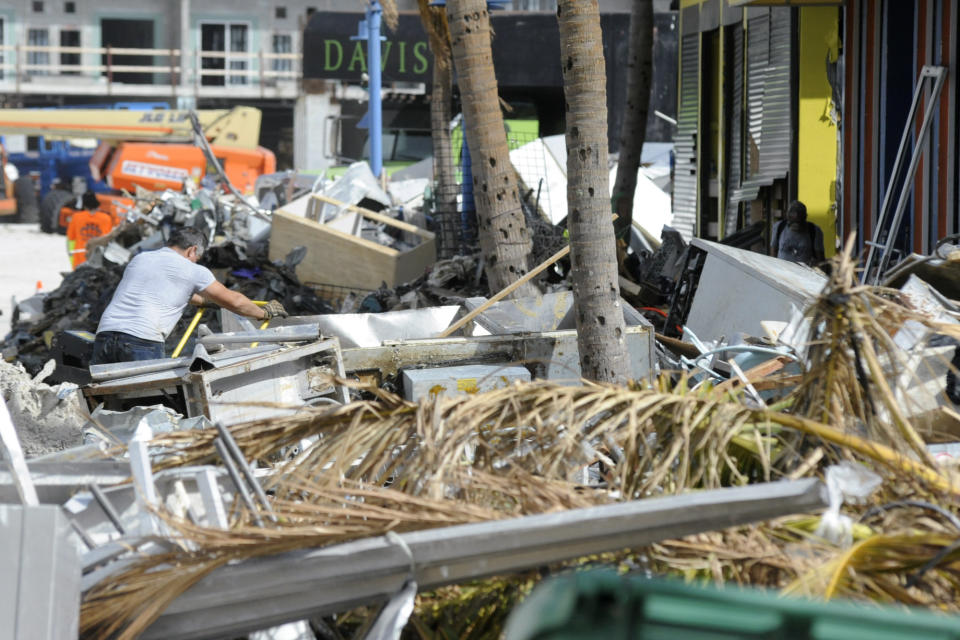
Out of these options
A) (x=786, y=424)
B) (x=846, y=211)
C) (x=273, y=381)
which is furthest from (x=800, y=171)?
(x=786, y=424)

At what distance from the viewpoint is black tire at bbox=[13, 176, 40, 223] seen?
31.0 meters

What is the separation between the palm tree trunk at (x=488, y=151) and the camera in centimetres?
809

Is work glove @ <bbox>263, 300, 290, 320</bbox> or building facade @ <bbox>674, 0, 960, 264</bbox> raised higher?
building facade @ <bbox>674, 0, 960, 264</bbox>

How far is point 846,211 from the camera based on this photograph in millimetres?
10422

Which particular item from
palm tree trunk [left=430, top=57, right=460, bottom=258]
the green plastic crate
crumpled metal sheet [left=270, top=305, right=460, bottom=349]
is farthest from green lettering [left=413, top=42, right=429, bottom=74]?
the green plastic crate

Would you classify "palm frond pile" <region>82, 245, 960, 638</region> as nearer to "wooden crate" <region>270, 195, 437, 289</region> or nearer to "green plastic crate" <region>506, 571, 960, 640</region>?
"green plastic crate" <region>506, 571, 960, 640</region>

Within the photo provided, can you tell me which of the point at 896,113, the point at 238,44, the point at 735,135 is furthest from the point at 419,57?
the point at 896,113

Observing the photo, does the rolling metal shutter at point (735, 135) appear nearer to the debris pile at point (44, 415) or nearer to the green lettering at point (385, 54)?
the debris pile at point (44, 415)

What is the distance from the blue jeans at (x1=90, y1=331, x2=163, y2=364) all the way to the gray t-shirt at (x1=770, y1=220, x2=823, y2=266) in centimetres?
528

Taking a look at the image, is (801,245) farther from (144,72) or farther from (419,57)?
(144,72)

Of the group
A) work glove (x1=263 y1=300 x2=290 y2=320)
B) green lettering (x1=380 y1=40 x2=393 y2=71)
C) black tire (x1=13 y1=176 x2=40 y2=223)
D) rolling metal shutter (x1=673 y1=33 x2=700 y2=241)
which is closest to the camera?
work glove (x1=263 y1=300 x2=290 y2=320)

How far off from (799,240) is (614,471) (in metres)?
7.26

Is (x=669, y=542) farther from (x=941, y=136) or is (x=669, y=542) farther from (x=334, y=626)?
(x=941, y=136)

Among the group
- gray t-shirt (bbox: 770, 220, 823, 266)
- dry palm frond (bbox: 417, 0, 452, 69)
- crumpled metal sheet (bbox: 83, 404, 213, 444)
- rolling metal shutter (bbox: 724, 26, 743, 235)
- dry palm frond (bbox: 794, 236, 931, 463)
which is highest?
dry palm frond (bbox: 417, 0, 452, 69)
